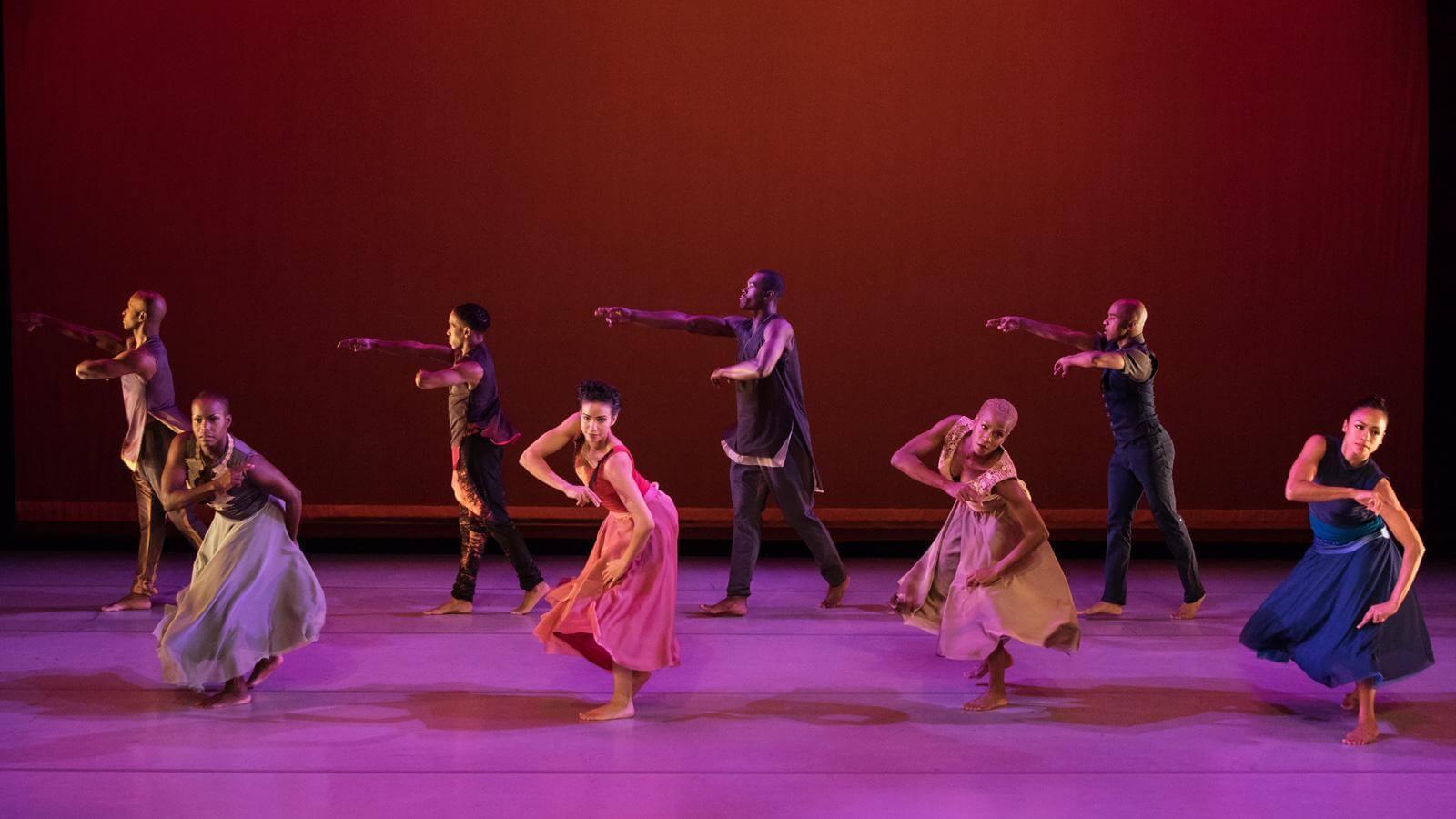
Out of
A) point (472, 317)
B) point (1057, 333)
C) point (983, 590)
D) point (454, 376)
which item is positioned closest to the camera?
point (983, 590)

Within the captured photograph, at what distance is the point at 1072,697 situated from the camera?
186 inches

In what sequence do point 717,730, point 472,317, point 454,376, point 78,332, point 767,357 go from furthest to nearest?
point 78,332 → point 472,317 → point 767,357 → point 454,376 → point 717,730

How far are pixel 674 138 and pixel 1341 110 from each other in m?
3.83

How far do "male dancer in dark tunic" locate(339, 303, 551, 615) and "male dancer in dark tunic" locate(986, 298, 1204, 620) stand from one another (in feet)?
7.21

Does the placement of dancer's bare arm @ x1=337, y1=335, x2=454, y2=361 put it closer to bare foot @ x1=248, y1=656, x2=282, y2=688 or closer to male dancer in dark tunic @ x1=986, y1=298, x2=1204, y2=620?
bare foot @ x1=248, y1=656, x2=282, y2=688

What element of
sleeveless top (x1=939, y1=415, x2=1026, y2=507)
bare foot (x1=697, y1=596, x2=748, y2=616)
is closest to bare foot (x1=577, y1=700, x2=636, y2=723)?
sleeveless top (x1=939, y1=415, x2=1026, y2=507)

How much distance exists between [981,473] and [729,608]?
70.2 inches

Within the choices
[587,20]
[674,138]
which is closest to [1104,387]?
[674,138]

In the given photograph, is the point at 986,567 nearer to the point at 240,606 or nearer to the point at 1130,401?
the point at 1130,401

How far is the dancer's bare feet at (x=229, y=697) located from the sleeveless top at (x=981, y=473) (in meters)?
2.44

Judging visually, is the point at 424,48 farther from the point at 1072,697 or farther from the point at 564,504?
the point at 1072,697

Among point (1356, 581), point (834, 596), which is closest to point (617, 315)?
point (834, 596)

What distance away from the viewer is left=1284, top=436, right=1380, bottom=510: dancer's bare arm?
4.21 meters

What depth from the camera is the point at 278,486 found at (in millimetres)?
4562
